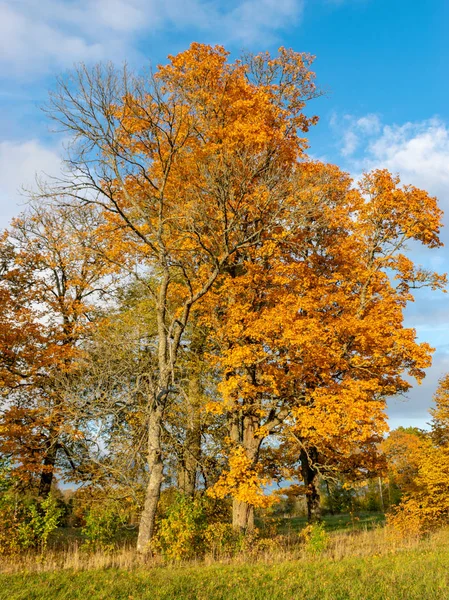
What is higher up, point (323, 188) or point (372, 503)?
point (323, 188)

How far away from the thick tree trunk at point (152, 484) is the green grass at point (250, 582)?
1963 mm

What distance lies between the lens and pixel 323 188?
51.6 feet

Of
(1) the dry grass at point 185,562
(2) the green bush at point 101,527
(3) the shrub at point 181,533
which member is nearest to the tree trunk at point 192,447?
(2) the green bush at point 101,527

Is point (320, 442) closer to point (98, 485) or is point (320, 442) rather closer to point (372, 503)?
point (98, 485)

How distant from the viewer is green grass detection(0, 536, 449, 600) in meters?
7.39

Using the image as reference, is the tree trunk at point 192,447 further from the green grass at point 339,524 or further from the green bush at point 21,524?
the green bush at point 21,524

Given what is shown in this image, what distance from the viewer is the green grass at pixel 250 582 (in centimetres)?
739

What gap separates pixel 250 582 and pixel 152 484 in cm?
464

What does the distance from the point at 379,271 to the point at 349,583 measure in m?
10.8

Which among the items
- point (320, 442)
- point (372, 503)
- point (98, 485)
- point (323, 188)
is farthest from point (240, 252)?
point (372, 503)

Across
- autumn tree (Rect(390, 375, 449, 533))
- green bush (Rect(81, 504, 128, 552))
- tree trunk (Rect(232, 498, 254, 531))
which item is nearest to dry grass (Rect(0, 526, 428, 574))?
green bush (Rect(81, 504, 128, 552))

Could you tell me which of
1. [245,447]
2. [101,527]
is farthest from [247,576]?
[245,447]

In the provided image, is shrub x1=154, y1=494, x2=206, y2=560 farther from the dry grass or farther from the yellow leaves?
the yellow leaves

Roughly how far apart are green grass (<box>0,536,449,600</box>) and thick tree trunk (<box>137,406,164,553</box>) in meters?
1.96
